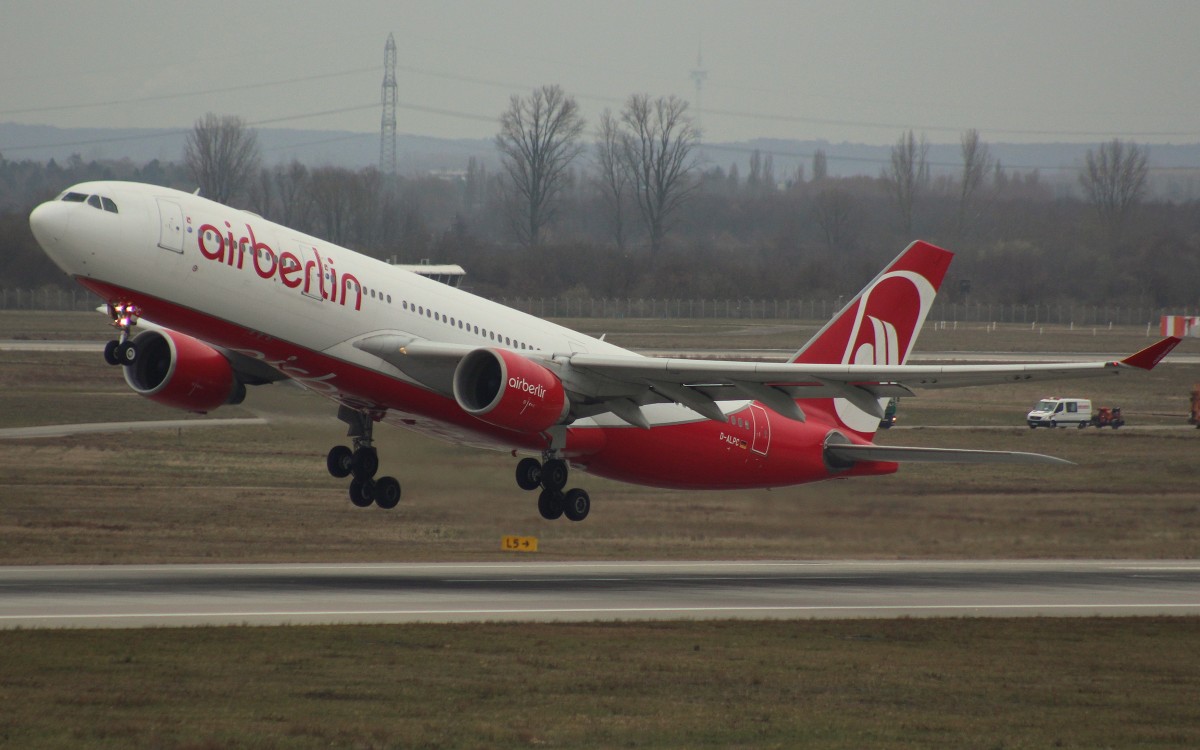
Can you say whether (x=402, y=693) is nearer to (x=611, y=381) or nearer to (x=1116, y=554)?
(x=611, y=381)

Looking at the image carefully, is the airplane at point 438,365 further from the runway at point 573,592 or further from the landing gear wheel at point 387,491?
the runway at point 573,592

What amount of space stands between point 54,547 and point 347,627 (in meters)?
17.8

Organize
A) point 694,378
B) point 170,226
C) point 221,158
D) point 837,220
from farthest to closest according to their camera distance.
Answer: point 837,220 < point 221,158 < point 694,378 < point 170,226

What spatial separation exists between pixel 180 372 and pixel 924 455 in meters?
20.2

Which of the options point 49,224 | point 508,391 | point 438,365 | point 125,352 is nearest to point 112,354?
point 125,352

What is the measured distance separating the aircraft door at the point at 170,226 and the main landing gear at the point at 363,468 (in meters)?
9.68

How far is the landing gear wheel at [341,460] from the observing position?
1586 inches

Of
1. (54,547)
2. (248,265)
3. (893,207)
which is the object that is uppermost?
(893,207)

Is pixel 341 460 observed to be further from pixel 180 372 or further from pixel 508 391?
pixel 508 391

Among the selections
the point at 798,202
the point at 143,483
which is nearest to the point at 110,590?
the point at 143,483

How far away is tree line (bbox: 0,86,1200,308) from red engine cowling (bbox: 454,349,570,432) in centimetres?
6838

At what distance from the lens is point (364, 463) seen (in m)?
40.0

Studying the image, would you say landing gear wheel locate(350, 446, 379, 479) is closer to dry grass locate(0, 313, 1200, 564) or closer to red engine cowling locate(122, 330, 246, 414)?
dry grass locate(0, 313, 1200, 564)

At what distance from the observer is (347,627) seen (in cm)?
3419
